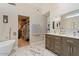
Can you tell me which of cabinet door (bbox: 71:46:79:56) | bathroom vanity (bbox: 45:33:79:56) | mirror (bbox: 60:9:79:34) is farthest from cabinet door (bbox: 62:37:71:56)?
mirror (bbox: 60:9:79:34)

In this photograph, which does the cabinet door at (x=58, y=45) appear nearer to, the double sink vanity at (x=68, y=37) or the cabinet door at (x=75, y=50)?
the double sink vanity at (x=68, y=37)

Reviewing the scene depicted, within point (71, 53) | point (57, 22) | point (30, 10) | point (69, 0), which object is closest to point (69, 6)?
point (57, 22)

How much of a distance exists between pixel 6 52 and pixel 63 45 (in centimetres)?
199

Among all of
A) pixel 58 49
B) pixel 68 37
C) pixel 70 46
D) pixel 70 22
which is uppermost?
pixel 70 22

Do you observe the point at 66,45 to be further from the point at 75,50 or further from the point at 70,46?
the point at 75,50

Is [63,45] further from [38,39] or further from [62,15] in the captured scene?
[38,39]

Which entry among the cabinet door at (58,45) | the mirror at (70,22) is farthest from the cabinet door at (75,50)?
the mirror at (70,22)

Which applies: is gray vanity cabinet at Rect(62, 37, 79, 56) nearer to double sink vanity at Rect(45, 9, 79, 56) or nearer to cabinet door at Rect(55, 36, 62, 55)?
double sink vanity at Rect(45, 9, 79, 56)

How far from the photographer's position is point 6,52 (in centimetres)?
340

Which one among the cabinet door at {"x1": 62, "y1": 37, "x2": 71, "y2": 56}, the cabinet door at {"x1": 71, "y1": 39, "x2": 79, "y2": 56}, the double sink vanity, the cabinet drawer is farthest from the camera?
the cabinet drawer

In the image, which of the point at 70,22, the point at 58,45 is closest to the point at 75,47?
the point at 58,45

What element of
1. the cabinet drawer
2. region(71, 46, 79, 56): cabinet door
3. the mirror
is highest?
the mirror

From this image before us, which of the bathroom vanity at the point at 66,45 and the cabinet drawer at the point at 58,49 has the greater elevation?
the bathroom vanity at the point at 66,45

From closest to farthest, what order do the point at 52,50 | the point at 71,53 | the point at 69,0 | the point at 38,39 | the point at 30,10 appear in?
the point at 69,0
the point at 71,53
the point at 52,50
the point at 30,10
the point at 38,39
